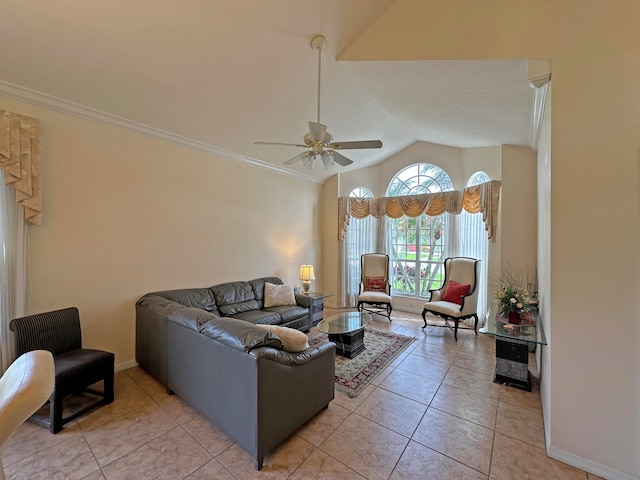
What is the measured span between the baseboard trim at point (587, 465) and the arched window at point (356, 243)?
4.14m

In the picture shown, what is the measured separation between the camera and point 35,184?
246 centimetres

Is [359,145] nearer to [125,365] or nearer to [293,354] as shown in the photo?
[293,354]

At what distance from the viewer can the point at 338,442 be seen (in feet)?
6.64

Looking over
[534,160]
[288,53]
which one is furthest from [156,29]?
[534,160]

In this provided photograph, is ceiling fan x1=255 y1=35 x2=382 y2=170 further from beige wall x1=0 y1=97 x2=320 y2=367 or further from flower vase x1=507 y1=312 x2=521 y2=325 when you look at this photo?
flower vase x1=507 y1=312 x2=521 y2=325

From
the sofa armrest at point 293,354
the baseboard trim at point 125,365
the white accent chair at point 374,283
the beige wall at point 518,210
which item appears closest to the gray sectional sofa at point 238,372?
the sofa armrest at point 293,354

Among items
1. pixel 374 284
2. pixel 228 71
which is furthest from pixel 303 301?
A: pixel 228 71

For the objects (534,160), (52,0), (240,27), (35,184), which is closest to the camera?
(52,0)

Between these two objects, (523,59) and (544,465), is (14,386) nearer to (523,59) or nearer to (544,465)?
(544,465)

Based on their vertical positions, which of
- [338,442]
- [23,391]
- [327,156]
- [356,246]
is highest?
[327,156]

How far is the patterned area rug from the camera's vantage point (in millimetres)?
2850

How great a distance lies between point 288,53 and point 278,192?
2.64 meters

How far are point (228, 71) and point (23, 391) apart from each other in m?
2.83

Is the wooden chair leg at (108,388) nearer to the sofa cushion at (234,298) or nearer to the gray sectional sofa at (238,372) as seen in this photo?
the gray sectional sofa at (238,372)
